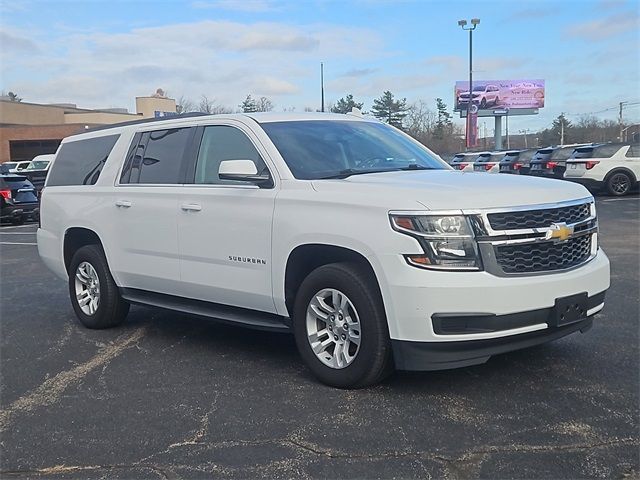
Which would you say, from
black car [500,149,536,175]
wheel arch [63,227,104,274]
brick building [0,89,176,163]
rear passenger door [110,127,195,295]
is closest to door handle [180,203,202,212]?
rear passenger door [110,127,195,295]

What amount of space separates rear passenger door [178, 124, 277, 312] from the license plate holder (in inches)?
76.3

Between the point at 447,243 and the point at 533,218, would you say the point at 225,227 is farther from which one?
the point at 533,218

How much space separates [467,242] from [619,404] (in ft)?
4.47

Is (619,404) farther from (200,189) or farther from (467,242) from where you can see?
(200,189)

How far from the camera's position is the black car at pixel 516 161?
26422mm

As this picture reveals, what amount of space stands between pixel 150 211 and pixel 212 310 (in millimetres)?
1058

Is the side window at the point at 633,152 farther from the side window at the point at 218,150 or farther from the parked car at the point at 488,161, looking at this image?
the side window at the point at 218,150

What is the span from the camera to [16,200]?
20.3 meters

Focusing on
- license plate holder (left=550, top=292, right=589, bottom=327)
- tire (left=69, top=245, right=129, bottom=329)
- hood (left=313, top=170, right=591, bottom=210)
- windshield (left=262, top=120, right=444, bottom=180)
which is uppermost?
windshield (left=262, top=120, right=444, bottom=180)

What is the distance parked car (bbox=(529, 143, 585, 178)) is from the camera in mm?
23344

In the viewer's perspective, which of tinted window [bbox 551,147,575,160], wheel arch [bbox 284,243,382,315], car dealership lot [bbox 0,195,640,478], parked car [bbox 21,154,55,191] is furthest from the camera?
parked car [bbox 21,154,55,191]

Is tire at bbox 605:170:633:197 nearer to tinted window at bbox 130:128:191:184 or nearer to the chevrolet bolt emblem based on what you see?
tinted window at bbox 130:128:191:184

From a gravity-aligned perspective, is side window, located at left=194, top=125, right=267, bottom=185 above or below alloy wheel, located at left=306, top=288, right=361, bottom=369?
above

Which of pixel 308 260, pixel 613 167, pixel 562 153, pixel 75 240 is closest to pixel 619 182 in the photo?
pixel 613 167
